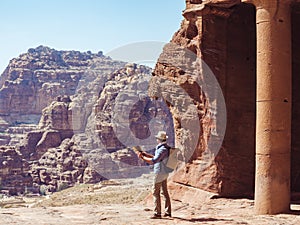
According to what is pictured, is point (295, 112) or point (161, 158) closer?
point (161, 158)

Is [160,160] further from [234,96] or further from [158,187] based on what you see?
[234,96]

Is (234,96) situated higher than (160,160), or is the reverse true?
(234,96)

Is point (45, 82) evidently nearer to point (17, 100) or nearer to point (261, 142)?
point (17, 100)

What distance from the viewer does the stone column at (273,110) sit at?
314 inches

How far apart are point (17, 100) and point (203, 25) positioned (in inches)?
4869

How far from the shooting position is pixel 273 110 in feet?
26.2

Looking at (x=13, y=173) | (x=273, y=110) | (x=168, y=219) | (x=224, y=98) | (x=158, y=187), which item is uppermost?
(x=224, y=98)

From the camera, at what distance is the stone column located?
314 inches

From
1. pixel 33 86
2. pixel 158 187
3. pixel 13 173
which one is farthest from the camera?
pixel 33 86

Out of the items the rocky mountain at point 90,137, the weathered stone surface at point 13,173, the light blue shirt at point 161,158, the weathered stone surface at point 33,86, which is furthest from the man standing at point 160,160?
the weathered stone surface at point 33,86

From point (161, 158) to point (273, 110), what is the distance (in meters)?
2.12

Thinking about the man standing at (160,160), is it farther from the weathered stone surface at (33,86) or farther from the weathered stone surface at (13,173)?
the weathered stone surface at (33,86)

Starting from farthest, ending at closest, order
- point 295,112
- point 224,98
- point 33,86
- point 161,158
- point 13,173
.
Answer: point 33,86 < point 13,173 < point 295,112 < point 224,98 < point 161,158

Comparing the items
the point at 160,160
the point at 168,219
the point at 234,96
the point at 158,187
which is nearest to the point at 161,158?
the point at 160,160
